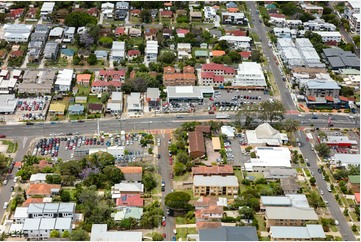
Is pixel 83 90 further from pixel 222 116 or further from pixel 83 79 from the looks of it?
pixel 222 116

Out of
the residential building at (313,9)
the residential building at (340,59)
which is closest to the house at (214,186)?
the residential building at (340,59)

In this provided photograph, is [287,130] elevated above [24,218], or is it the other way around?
[287,130]

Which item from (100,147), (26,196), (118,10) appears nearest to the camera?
(26,196)

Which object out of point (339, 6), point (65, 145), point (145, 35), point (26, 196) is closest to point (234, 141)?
point (65, 145)

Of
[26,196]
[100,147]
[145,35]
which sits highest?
[145,35]

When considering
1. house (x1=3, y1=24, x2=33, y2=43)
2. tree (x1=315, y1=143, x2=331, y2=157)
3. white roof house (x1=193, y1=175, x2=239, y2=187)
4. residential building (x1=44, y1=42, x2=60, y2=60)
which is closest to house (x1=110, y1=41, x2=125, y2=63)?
residential building (x1=44, y1=42, x2=60, y2=60)

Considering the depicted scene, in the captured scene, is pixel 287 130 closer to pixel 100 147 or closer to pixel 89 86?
pixel 100 147
